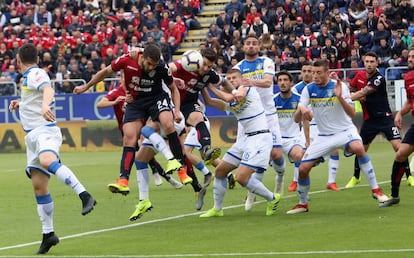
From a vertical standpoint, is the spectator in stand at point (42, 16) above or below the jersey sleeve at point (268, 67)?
below

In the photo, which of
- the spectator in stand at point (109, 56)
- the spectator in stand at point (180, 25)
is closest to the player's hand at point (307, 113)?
the spectator in stand at point (109, 56)

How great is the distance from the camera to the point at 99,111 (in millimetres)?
31797

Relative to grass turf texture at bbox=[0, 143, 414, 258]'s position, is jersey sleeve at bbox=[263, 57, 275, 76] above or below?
above

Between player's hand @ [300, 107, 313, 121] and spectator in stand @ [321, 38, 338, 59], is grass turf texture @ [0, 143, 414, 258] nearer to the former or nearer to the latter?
player's hand @ [300, 107, 313, 121]

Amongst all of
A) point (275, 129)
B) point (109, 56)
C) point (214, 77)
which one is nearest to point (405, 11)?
point (109, 56)

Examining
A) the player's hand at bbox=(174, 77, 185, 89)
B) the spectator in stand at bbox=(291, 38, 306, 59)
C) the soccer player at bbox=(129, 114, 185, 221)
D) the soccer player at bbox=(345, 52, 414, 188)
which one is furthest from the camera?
the spectator in stand at bbox=(291, 38, 306, 59)

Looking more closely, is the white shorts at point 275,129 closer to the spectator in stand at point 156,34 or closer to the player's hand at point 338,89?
the player's hand at point 338,89

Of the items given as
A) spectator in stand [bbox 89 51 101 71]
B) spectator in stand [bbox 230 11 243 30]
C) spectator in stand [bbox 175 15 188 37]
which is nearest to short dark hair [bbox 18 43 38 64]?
spectator in stand [bbox 89 51 101 71]

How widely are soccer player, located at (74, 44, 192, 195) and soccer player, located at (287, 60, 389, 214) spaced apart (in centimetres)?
175

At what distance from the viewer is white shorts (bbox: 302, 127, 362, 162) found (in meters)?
14.2

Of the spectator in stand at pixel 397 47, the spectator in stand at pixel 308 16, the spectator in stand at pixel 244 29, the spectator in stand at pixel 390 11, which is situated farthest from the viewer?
the spectator in stand at pixel 244 29

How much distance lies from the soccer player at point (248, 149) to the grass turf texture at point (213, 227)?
42 cm

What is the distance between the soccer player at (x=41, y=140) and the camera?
1125 cm

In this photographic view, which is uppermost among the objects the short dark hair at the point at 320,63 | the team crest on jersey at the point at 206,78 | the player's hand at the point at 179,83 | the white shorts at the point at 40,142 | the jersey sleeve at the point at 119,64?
the jersey sleeve at the point at 119,64
